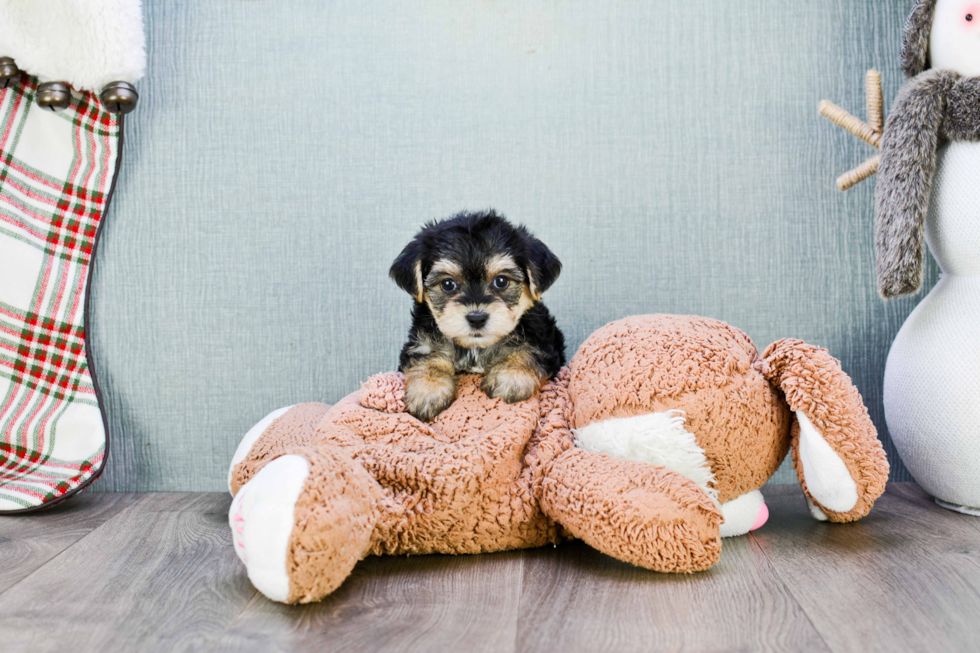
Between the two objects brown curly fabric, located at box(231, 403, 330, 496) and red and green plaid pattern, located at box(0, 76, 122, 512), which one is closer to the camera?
brown curly fabric, located at box(231, 403, 330, 496)

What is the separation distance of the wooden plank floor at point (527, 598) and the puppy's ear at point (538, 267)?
0.62 meters

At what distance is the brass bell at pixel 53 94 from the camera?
6.69 ft

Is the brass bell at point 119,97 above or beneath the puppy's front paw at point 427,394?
above

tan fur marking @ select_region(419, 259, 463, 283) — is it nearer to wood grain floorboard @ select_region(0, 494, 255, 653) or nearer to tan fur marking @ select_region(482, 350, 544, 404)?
tan fur marking @ select_region(482, 350, 544, 404)

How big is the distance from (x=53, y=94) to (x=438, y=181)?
3.64 ft

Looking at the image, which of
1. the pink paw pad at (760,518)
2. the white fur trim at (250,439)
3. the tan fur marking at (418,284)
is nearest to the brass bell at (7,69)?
the white fur trim at (250,439)

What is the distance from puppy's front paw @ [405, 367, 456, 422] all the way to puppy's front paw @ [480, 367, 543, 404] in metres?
0.10

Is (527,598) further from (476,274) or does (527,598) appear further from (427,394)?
(476,274)

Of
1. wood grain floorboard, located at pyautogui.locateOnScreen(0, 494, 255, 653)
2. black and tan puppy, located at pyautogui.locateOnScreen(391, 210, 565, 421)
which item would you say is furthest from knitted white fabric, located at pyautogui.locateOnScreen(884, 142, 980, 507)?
wood grain floorboard, located at pyautogui.locateOnScreen(0, 494, 255, 653)

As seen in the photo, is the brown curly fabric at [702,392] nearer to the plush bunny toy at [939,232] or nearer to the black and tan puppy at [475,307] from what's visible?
the black and tan puppy at [475,307]

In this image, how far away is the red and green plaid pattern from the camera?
2139 millimetres

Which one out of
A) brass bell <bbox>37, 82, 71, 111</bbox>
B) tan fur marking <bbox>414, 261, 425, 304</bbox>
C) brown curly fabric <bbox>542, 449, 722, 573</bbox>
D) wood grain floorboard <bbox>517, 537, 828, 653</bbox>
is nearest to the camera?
wood grain floorboard <bbox>517, 537, 828, 653</bbox>

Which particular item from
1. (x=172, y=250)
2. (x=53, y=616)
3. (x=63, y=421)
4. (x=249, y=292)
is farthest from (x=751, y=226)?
(x=63, y=421)

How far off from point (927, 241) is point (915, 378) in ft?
1.26
